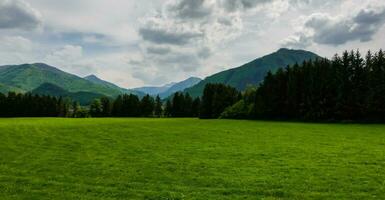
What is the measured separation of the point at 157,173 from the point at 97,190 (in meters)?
5.78

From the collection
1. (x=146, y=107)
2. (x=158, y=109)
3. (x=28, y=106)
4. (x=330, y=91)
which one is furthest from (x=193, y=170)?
(x=28, y=106)

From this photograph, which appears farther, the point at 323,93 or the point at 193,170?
the point at 323,93

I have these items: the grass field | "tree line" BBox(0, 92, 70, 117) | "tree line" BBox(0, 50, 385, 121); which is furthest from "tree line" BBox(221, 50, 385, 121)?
"tree line" BBox(0, 92, 70, 117)

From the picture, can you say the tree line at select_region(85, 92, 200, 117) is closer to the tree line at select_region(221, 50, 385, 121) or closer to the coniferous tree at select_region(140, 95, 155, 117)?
the coniferous tree at select_region(140, 95, 155, 117)

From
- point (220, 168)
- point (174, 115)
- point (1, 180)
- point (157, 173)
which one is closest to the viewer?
point (1, 180)

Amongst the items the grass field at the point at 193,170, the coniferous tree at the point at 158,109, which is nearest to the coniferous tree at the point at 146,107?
the coniferous tree at the point at 158,109

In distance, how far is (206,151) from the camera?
3741 centimetres

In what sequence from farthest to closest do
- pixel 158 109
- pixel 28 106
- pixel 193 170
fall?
pixel 158 109 → pixel 28 106 → pixel 193 170

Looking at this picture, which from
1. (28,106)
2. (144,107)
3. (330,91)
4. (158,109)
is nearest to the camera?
(330,91)

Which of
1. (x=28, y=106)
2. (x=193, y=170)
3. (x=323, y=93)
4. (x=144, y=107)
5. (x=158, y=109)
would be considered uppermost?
(x=323, y=93)

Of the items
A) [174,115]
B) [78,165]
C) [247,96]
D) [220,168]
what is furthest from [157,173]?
[174,115]

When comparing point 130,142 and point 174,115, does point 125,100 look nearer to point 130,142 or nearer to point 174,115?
point 174,115

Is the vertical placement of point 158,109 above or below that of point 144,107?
below

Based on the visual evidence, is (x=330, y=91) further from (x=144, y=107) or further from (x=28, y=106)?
(x=28, y=106)
